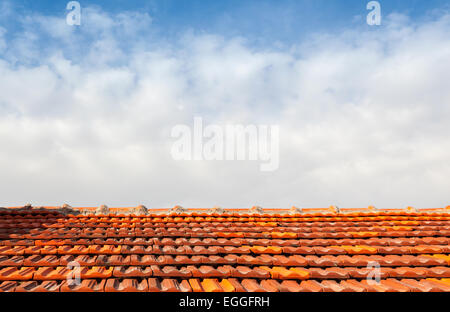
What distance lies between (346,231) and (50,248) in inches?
217

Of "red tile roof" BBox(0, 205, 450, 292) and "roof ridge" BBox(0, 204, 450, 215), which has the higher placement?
"roof ridge" BBox(0, 204, 450, 215)

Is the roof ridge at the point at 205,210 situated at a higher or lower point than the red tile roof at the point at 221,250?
higher

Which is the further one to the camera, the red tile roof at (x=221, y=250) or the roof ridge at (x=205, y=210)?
the roof ridge at (x=205, y=210)

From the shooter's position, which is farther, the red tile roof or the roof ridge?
the roof ridge

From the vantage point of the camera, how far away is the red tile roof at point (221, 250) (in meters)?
4.23

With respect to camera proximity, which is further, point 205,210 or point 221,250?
point 205,210

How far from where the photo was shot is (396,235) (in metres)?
6.47

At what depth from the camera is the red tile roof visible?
423cm

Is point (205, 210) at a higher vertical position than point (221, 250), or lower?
higher

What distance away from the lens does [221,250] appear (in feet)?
17.4
